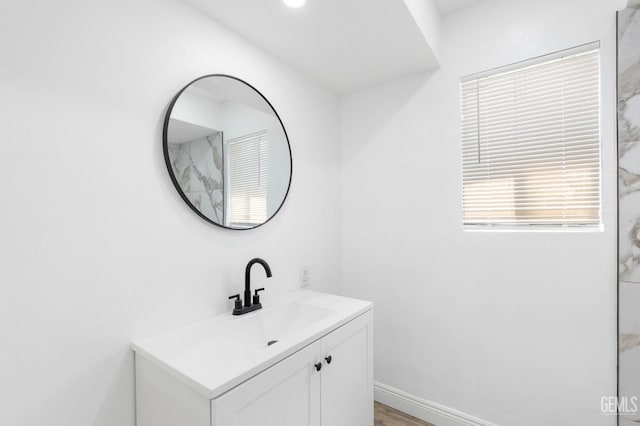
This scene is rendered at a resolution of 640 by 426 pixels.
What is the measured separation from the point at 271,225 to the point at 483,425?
170 centimetres

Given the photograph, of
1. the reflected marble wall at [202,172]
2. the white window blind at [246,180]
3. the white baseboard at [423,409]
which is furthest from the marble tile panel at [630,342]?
the reflected marble wall at [202,172]

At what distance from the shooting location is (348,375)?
1.39 metres

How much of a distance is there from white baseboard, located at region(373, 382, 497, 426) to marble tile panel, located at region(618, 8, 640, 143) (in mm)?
1690

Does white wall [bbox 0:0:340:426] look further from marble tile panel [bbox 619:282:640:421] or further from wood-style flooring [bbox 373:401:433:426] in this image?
marble tile panel [bbox 619:282:640:421]

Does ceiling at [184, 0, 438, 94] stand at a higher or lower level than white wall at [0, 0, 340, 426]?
higher

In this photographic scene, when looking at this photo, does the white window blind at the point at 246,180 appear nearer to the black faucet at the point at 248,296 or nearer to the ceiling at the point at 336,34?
the black faucet at the point at 248,296

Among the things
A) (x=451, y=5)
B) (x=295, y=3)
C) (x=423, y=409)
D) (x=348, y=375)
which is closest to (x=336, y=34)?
(x=295, y=3)

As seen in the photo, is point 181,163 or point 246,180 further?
point 246,180

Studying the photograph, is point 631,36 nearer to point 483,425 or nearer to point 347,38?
point 347,38

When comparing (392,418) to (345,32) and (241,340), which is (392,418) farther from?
(345,32)

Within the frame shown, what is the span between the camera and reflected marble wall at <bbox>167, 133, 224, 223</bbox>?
1.27 metres

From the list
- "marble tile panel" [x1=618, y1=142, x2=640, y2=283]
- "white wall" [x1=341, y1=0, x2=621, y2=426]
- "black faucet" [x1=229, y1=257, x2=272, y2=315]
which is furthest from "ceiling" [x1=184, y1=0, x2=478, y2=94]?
"black faucet" [x1=229, y1=257, x2=272, y2=315]

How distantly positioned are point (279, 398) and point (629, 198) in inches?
68.5

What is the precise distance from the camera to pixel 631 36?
1307 millimetres
